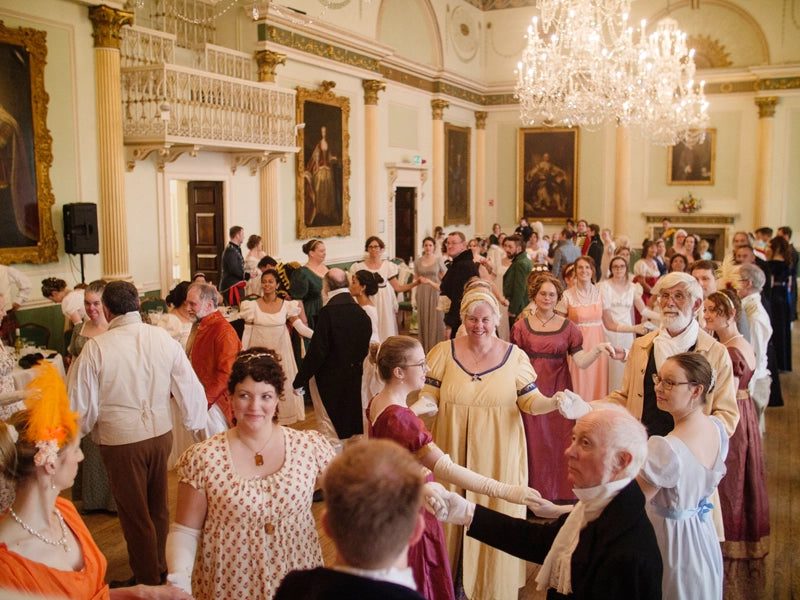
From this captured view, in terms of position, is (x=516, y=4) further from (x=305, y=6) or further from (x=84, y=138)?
(x=84, y=138)

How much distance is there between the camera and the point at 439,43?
17391 mm

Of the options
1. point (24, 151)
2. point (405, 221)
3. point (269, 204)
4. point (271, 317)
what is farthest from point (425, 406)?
point (405, 221)

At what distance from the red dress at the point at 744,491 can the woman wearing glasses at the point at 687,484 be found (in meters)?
1.85

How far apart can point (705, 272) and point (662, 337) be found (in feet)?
7.46

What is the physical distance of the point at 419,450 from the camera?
10.5 feet

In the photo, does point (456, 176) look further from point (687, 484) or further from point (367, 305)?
point (687, 484)

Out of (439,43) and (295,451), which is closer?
(295,451)

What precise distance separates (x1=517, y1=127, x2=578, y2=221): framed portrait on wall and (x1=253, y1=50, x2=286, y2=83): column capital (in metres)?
10.1

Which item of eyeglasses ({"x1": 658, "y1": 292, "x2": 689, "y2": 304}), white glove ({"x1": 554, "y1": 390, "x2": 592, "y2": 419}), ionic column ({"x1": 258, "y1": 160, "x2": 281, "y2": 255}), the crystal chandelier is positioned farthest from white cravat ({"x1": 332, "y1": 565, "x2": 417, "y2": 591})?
ionic column ({"x1": 258, "y1": 160, "x2": 281, "y2": 255})

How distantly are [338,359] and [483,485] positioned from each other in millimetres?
2760

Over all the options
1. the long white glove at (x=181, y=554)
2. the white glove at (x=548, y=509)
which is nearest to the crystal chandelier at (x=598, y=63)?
the white glove at (x=548, y=509)

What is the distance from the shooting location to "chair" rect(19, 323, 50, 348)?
26.2ft

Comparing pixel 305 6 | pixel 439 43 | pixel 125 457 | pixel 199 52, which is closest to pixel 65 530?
pixel 125 457

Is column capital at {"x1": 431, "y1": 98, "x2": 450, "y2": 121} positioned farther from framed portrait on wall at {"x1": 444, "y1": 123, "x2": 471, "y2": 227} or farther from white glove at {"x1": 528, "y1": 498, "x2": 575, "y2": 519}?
white glove at {"x1": 528, "y1": 498, "x2": 575, "y2": 519}
